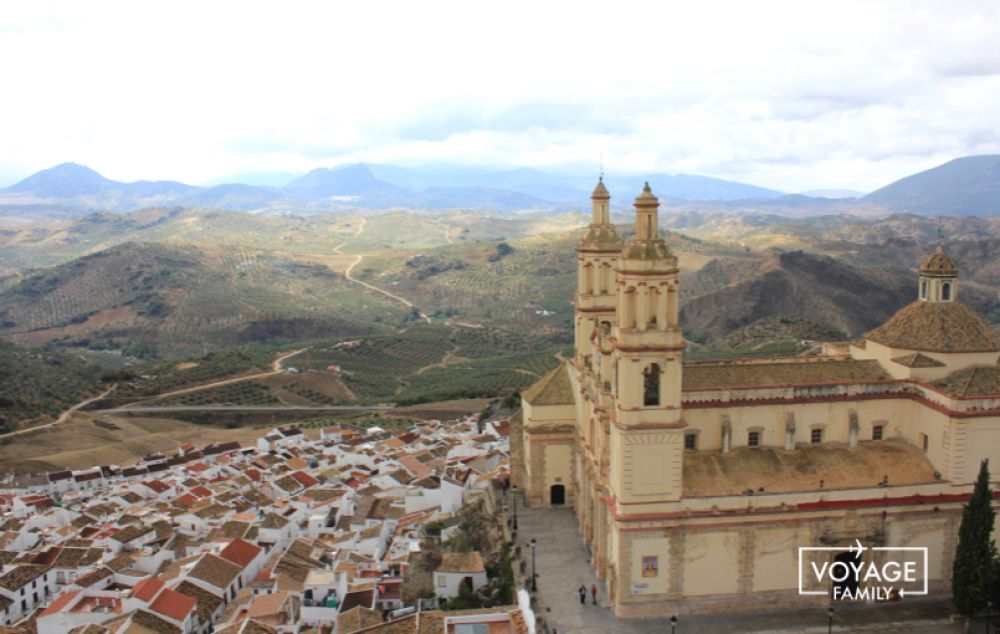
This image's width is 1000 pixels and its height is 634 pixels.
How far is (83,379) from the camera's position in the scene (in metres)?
77.4

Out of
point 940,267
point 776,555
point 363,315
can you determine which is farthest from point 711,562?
point 363,315

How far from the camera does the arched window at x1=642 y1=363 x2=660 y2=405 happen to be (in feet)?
73.9

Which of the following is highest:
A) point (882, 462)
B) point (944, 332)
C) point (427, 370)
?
point (944, 332)

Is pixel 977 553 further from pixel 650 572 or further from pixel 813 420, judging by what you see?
pixel 650 572

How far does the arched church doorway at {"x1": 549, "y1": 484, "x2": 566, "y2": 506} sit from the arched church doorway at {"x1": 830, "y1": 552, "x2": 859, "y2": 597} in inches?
417

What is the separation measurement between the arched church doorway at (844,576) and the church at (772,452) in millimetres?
90

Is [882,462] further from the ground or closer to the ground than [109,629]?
further from the ground

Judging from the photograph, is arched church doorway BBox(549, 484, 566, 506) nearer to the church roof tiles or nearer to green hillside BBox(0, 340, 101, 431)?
the church roof tiles

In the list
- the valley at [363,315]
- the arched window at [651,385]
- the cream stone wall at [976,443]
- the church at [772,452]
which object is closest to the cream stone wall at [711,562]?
the church at [772,452]

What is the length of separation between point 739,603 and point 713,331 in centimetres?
8107

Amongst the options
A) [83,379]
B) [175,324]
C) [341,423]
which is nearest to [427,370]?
[341,423]

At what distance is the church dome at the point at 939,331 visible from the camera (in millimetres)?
25297

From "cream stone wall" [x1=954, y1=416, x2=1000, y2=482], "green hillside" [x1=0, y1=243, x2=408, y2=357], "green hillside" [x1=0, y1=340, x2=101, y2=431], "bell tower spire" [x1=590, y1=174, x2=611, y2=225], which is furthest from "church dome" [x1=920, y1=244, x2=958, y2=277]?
"green hillside" [x1=0, y1=243, x2=408, y2=357]

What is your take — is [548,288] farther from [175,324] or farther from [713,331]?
[175,324]
